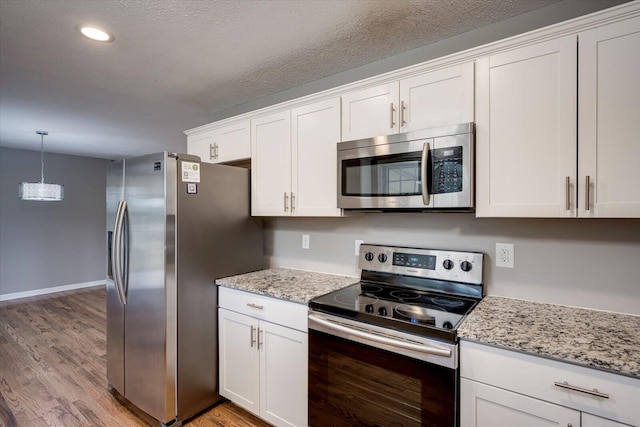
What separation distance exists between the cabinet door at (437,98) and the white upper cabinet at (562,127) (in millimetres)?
59

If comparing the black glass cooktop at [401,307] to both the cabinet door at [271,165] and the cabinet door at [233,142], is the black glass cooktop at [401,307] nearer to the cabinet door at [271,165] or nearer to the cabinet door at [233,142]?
the cabinet door at [271,165]

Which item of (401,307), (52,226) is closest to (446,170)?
(401,307)

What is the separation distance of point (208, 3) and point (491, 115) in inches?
59.1

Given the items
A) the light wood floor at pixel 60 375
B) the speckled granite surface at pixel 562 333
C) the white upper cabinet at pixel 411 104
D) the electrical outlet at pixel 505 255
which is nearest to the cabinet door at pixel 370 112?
the white upper cabinet at pixel 411 104

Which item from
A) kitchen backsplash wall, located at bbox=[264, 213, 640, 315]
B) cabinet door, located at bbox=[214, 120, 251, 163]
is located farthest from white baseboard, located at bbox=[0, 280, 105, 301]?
kitchen backsplash wall, located at bbox=[264, 213, 640, 315]

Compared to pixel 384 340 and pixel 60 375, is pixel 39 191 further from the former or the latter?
pixel 384 340

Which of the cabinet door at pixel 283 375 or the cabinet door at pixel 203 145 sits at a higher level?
the cabinet door at pixel 203 145

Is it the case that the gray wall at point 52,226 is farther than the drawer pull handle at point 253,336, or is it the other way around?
the gray wall at point 52,226

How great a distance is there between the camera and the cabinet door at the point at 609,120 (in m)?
1.24

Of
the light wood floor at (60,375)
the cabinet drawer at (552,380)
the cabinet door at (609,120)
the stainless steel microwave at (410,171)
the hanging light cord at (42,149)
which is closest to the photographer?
the cabinet drawer at (552,380)

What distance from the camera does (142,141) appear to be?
4.81 meters

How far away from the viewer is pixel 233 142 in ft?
8.61

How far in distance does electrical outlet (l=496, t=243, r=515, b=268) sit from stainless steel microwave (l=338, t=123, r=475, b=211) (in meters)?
0.35

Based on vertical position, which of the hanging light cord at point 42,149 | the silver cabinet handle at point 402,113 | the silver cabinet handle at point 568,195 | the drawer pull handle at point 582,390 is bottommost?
the drawer pull handle at point 582,390
